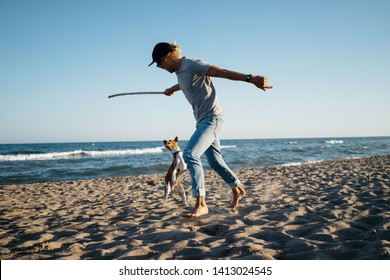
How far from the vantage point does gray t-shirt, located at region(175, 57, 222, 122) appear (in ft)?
10.2

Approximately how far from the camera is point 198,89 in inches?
128

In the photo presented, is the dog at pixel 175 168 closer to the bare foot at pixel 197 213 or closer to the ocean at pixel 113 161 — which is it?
the bare foot at pixel 197 213

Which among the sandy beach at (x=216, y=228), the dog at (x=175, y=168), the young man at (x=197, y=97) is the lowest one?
the sandy beach at (x=216, y=228)

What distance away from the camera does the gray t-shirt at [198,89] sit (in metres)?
3.10

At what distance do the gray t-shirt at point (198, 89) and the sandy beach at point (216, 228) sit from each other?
1370mm

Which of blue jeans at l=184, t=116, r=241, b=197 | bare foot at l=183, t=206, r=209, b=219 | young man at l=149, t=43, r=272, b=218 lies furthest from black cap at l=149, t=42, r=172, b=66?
bare foot at l=183, t=206, r=209, b=219

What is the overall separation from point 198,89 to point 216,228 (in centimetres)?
163

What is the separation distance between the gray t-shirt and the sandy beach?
1370 millimetres

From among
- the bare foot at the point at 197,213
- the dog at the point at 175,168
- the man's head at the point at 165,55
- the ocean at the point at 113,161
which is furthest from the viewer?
the ocean at the point at 113,161

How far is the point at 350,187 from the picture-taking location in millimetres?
5449

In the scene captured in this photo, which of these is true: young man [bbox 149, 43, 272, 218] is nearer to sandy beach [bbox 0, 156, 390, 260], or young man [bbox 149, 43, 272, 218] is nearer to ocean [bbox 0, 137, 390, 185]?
sandy beach [bbox 0, 156, 390, 260]

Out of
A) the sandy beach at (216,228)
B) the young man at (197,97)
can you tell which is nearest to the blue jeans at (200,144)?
the young man at (197,97)

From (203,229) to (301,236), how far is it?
3.42 feet

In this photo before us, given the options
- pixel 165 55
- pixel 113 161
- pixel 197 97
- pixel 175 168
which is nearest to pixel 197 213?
pixel 175 168
